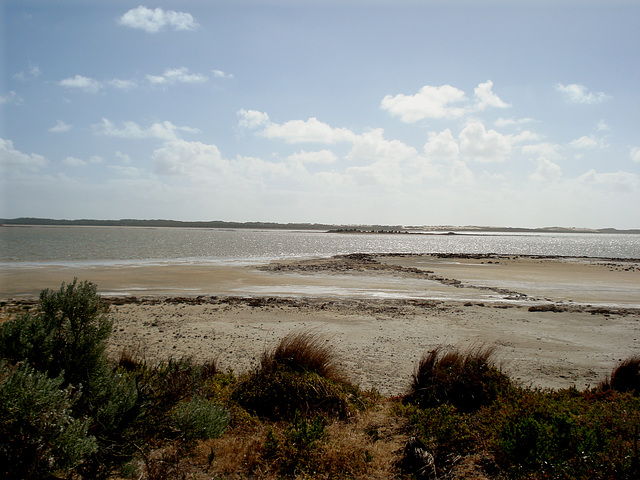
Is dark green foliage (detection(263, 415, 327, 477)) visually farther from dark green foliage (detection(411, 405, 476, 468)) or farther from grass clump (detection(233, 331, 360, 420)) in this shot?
dark green foliage (detection(411, 405, 476, 468))

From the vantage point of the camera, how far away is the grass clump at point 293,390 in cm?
588

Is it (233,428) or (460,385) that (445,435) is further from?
(233,428)

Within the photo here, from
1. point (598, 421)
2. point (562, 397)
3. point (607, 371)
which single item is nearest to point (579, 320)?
point (607, 371)

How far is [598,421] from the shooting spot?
466 centimetres

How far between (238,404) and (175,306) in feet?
40.0

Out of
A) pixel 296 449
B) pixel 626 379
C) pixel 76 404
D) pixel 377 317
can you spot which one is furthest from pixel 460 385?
pixel 377 317

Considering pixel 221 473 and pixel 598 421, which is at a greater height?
pixel 598 421

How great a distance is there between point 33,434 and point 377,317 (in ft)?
43.3

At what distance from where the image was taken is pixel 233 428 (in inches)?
207

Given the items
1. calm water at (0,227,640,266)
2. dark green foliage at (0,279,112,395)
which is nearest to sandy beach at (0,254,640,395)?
dark green foliage at (0,279,112,395)

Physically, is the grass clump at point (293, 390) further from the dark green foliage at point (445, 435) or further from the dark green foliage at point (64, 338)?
the dark green foliage at point (64, 338)

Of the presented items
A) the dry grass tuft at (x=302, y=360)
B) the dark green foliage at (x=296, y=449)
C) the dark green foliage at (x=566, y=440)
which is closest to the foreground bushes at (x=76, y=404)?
the dark green foliage at (x=296, y=449)

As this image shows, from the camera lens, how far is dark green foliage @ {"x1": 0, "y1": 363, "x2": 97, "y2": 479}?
2.87m

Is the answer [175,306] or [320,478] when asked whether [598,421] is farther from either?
[175,306]
